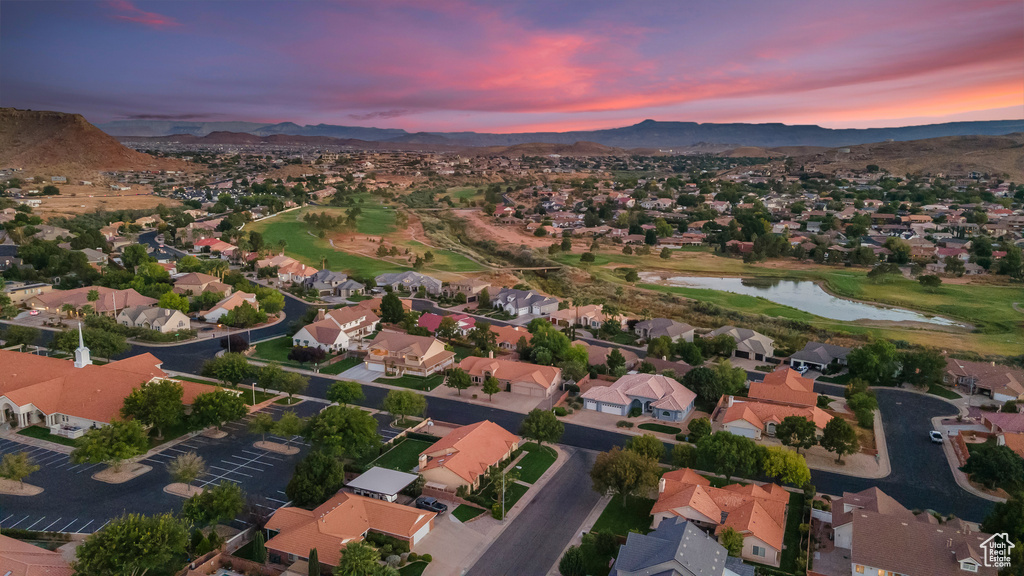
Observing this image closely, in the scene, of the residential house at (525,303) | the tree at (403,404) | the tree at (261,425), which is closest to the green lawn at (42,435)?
the tree at (261,425)

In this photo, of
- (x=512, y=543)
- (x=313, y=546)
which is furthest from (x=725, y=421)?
(x=313, y=546)

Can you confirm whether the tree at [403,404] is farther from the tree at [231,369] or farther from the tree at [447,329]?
the tree at [447,329]

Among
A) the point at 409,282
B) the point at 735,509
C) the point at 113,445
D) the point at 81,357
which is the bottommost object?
the point at 409,282

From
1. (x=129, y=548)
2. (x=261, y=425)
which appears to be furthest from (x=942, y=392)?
(x=129, y=548)

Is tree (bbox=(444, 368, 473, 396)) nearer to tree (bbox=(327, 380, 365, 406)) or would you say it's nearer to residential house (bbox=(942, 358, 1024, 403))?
tree (bbox=(327, 380, 365, 406))

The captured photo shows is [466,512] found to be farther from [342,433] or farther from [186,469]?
[186,469]

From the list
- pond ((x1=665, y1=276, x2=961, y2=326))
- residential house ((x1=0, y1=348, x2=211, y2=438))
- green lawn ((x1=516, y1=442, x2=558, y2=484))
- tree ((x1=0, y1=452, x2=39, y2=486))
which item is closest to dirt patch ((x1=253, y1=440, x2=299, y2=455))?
residential house ((x1=0, y1=348, x2=211, y2=438))

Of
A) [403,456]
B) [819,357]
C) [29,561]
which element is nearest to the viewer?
[29,561]

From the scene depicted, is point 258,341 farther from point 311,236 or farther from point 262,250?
point 311,236
